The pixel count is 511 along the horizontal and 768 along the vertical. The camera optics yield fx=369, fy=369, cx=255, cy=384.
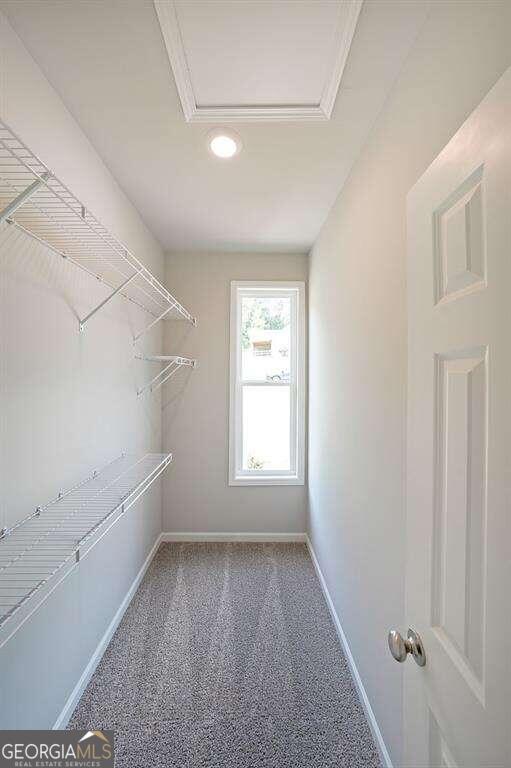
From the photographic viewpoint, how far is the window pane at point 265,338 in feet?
10.7

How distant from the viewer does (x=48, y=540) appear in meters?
1.15

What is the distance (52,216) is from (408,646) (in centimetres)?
149

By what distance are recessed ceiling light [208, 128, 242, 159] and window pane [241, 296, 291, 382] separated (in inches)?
62.9

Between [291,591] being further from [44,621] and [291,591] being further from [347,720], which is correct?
[44,621]

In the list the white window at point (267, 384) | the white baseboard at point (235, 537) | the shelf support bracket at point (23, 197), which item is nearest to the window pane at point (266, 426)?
the white window at point (267, 384)

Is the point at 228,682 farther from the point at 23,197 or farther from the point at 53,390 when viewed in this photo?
the point at 23,197

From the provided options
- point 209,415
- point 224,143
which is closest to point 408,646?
point 224,143

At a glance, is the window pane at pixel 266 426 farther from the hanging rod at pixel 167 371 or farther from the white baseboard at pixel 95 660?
the white baseboard at pixel 95 660

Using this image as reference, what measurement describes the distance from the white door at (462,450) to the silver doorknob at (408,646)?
0.06 ft

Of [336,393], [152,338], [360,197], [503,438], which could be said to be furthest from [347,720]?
[152,338]

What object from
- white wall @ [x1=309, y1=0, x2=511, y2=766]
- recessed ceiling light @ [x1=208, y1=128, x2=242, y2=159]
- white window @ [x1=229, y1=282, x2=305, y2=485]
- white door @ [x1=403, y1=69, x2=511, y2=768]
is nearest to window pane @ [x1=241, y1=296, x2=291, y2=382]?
white window @ [x1=229, y1=282, x2=305, y2=485]

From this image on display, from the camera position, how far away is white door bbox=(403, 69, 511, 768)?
529mm

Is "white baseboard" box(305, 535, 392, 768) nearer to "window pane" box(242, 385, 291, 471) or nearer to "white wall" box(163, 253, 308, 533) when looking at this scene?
"white wall" box(163, 253, 308, 533)

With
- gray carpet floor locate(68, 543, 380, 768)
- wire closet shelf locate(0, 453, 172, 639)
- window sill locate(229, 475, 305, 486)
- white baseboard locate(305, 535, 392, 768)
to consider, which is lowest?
gray carpet floor locate(68, 543, 380, 768)
